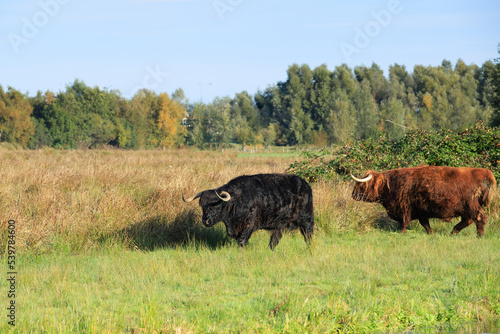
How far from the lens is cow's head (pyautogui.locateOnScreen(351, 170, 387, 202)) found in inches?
454

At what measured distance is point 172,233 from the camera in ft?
34.2

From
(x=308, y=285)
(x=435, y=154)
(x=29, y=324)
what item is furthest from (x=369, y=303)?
(x=435, y=154)

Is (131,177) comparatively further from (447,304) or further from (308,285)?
(447,304)

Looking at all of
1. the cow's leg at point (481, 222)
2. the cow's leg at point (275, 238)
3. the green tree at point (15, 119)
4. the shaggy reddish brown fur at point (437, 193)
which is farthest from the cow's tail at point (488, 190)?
the green tree at point (15, 119)

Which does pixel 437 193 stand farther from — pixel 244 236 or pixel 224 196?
pixel 224 196

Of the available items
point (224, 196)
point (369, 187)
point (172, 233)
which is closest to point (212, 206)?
point (224, 196)

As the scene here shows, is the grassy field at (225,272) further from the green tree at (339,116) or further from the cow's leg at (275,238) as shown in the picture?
the green tree at (339,116)

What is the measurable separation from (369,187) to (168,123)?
6457 cm

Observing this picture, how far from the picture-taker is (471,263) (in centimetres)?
788

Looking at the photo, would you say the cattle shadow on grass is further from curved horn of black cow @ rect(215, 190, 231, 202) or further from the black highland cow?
curved horn of black cow @ rect(215, 190, 231, 202)

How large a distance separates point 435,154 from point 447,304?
872 cm

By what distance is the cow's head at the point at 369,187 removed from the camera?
11.5 m

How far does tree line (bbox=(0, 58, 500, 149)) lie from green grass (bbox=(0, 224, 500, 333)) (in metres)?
52.4

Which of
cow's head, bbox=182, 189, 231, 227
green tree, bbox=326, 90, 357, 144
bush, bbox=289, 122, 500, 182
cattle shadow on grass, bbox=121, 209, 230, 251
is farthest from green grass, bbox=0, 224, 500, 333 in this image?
green tree, bbox=326, 90, 357, 144
